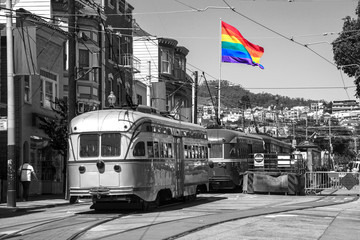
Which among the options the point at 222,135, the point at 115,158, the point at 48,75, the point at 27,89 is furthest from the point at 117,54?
the point at 115,158

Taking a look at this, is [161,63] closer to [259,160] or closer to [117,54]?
[117,54]

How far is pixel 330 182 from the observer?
109 ft

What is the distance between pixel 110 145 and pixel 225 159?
46.3 feet

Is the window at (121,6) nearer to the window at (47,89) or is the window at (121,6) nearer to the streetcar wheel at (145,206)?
the window at (47,89)

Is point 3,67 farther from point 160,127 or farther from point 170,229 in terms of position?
point 170,229

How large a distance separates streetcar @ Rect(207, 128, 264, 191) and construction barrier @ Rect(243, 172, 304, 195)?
84 centimetres

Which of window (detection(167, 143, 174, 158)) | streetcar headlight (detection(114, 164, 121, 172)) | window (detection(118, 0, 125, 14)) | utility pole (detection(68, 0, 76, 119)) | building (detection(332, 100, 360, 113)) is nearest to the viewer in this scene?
streetcar headlight (detection(114, 164, 121, 172))

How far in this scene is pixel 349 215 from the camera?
18.7 m

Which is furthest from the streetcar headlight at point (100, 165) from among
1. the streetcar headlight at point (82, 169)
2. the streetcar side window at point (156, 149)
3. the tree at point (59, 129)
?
the tree at point (59, 129)

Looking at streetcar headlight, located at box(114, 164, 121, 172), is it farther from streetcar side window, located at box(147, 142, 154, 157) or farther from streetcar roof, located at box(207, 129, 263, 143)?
streetcar roof, located at box(207, 129, 263, 143)

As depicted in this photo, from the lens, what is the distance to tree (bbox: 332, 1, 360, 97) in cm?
3447

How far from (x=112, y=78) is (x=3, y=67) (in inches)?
643

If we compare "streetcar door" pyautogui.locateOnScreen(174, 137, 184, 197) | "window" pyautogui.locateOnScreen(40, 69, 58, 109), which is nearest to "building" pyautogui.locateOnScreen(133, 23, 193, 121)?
"window" pyautogui.locateOnScreen(40, 69, 58, 109)

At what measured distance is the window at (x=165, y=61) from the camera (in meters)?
56.1
